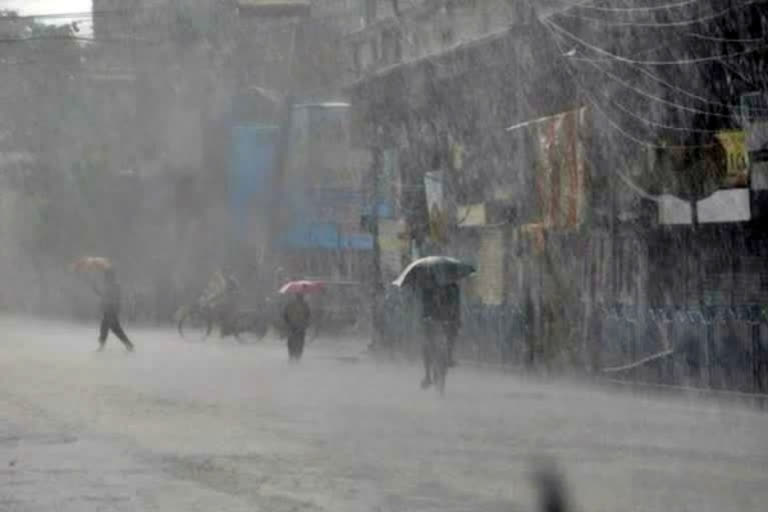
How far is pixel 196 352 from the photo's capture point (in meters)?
37.8

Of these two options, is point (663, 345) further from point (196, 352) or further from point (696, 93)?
point (196, 352)

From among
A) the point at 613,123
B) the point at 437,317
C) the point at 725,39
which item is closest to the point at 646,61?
the point at 613,123

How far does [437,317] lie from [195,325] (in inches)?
870

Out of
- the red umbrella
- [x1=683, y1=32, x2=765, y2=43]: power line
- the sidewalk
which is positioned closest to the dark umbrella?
[x1=683, y1=32, x2=765, y2=43]: power line

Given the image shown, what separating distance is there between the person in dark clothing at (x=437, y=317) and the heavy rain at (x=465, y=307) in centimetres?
3

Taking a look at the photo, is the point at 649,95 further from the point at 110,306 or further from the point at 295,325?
the point at 110,306

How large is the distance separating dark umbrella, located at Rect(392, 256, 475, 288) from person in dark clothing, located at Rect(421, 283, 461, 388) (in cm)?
10

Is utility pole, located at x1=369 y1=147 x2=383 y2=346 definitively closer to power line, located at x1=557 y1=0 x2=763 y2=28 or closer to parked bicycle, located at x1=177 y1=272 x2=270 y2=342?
parked bicycle, located at x1=177 y1=272 x2=270 y2=342

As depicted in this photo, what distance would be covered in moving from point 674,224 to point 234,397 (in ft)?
24.2

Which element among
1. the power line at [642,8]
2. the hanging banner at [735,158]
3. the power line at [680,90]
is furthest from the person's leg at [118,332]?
the hanging banner at [735,158]

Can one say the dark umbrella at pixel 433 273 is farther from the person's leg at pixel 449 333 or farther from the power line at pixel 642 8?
the power line at pixel 642 8

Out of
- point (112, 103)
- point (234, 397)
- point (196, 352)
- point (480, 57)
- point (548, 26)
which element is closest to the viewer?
point (234, 397)

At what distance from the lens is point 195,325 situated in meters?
47.5

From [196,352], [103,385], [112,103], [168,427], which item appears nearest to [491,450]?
[168,427]
